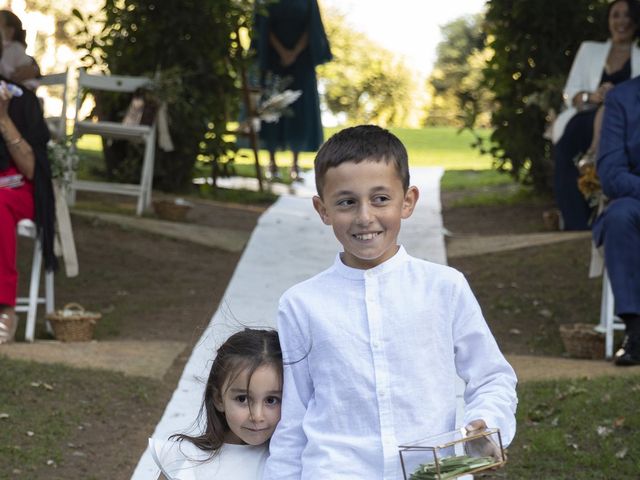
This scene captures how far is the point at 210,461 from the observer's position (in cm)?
303

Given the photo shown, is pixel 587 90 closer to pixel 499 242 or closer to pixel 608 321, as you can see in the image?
pixel 499 242

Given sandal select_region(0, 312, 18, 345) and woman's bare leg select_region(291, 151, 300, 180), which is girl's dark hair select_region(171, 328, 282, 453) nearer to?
sandal select_region(0, 312, 18, 345)

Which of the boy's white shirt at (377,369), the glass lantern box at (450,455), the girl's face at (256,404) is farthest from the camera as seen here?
the girl's face at (256,404)

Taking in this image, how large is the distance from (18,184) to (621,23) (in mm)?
3630

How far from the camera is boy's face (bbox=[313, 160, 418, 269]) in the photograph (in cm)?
272

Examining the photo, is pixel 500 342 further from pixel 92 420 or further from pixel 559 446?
pixel 92 420

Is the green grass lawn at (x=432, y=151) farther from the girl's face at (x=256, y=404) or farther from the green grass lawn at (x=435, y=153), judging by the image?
the girl's face at (x=256, y=404)

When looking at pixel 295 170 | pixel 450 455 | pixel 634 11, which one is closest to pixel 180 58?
pixel 295 170

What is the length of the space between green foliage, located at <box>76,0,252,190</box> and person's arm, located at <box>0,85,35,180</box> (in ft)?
14.4

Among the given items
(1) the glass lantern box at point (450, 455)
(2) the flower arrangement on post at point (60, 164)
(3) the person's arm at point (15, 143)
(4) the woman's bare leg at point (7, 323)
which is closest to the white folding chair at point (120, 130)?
(2) the flower arrangement on post at point (60, 164)

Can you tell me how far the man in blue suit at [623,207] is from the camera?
230 inches

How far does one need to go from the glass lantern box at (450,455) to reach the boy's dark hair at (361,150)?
560 millimetres

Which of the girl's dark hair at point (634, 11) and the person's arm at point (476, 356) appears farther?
the girl's dark hair at point (634, 11)

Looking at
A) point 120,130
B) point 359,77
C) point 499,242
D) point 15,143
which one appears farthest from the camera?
point 359,77
